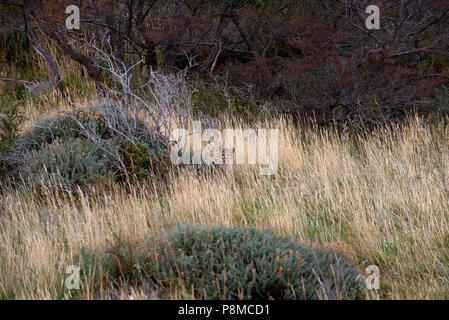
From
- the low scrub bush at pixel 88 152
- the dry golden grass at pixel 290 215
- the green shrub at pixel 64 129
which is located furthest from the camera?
the green shrub at pixel 64 129

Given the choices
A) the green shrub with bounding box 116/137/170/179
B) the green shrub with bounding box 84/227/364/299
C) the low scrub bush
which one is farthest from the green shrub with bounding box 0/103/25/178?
the green shrub with bounding box 84/227/364/299

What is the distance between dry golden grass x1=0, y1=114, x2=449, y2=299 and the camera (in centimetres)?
386

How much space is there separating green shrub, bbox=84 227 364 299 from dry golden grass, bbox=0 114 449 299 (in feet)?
0.59

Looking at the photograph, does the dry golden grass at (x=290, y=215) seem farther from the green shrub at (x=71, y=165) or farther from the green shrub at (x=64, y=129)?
the green shrub at (x=64, y=129)

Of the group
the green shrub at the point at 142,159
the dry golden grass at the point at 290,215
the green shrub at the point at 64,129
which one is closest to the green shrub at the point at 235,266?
the dry golden grass at the point at 290,215

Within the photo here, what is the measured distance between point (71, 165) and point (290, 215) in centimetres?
282

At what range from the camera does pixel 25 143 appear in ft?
22.5

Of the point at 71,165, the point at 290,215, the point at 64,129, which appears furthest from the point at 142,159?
the point at 290,215

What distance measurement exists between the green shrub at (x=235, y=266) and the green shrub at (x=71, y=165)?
2031mm

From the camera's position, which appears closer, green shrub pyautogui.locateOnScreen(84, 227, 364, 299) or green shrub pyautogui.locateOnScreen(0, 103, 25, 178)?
green shrub pyautogui.locateOnScreen(84, 227, 364, 299)

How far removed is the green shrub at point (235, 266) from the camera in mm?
3465

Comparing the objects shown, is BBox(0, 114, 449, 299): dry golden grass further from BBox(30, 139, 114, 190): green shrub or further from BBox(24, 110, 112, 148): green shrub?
BBox(24, 110, 112, 148): green shrub
